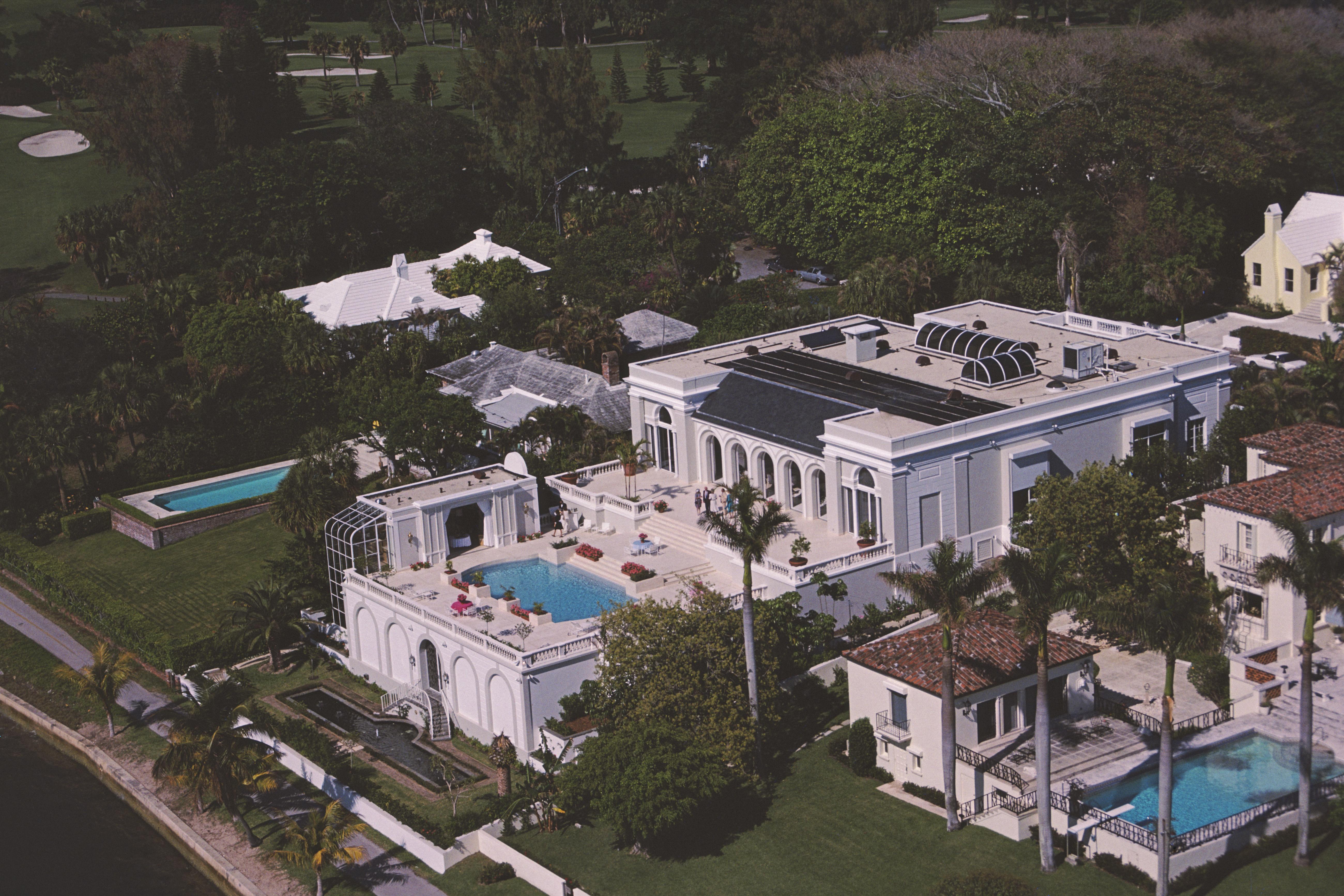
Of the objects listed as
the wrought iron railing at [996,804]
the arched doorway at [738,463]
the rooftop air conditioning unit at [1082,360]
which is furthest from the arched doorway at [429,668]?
the rooftop air conditioning unit at [1082,360]

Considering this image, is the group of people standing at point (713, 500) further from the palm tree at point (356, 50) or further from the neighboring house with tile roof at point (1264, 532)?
the palm tree at point (356, 50)

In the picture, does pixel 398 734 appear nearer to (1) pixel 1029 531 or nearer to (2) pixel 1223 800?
(1) pixel 1029 531

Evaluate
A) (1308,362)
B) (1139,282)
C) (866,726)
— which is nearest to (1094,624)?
(866,726)

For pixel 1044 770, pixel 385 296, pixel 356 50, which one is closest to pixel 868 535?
pixel 1044 770

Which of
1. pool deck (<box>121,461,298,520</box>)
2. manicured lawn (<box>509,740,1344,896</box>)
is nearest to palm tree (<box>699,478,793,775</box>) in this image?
manicured lawn (<box>509,740,1344,896</box>)

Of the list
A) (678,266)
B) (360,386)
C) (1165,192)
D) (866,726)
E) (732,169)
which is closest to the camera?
(866,726)
